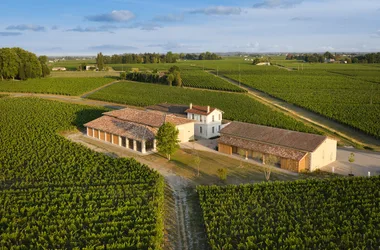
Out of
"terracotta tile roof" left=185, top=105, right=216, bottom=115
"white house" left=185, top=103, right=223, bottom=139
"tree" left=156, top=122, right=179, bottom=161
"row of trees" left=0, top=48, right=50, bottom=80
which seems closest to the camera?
"tree" left=156, top=122, right=179, bottom=161

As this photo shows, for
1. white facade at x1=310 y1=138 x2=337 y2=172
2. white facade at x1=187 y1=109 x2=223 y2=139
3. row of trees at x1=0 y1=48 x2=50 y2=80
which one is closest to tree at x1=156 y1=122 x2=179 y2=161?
white facade at x1=187 y1=109 x2=223 y2=139

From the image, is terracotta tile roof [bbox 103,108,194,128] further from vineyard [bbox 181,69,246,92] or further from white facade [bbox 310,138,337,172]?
vineyard [bbox 181,69,246,92]

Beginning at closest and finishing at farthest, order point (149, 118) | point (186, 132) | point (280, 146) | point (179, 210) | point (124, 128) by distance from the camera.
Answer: point (179, 210)
point (280, 146)
point (124, 128)
point (186, 132)
point (149, 118)

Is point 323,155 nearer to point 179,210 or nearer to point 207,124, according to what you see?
point 207,124

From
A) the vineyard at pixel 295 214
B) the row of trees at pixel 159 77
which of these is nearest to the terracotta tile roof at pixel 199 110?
the vineyard at pixel 295 214

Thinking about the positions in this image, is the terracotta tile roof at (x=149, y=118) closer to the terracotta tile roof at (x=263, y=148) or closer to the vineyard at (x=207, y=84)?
the terracotta tile roof at (x=263, y=148)

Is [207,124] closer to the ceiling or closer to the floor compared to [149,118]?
closer to the floor

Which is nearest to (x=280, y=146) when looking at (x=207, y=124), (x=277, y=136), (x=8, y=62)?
(x=277, y=136)

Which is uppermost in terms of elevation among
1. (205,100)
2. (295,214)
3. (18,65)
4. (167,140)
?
(18,65)
